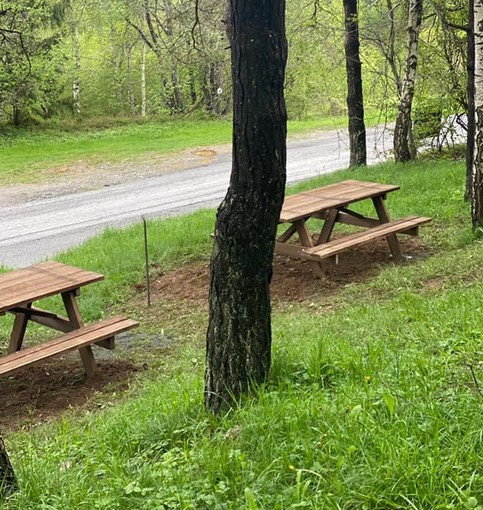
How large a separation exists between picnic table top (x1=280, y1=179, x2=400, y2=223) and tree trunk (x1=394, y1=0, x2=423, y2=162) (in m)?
4.33

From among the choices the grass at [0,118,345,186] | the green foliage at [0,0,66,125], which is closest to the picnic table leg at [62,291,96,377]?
the grass at [0,118,345,186]

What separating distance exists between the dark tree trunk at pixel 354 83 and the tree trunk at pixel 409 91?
2.49 feet

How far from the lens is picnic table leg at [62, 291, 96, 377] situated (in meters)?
6.09

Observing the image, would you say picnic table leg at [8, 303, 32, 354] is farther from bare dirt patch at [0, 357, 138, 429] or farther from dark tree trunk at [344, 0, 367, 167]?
dark tree trunk at [344, 0, 367, 167]

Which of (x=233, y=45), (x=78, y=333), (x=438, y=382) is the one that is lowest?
(x=78, y=333)

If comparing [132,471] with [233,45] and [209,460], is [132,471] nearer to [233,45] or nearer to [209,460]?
[209,460]

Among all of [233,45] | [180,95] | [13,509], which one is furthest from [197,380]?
[180,95]

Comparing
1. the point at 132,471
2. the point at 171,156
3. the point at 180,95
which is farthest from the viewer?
the point at 180,95

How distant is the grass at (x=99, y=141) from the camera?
18922 millimetres

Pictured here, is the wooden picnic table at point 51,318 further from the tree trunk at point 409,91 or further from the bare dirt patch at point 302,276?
the tree trunk at point 409,91

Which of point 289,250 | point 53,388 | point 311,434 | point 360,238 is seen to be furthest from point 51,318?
point 311,434

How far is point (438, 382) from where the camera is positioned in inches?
137

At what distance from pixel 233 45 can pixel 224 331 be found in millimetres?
1517

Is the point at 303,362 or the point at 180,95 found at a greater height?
the point at 180,95
